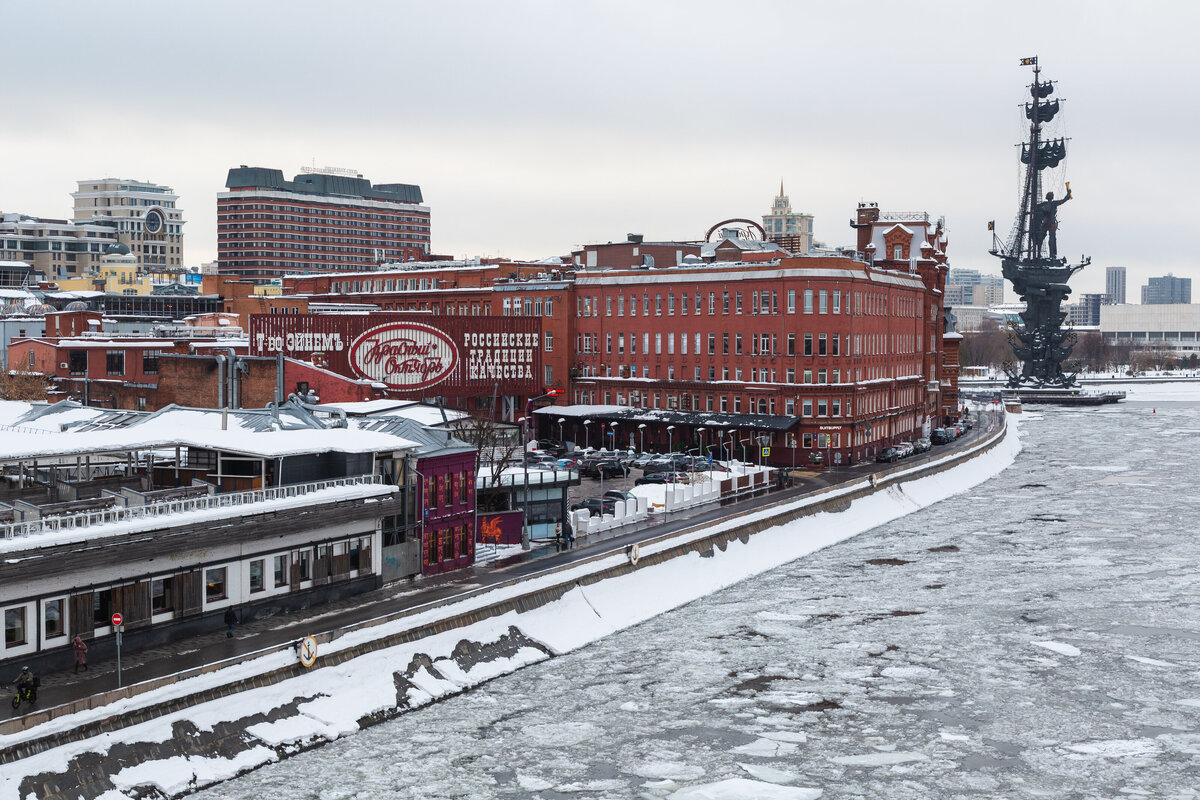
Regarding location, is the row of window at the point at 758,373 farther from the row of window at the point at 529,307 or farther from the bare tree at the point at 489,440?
the bare tree at the point at 489,440

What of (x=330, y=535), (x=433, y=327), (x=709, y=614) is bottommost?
(x=709, y=614)

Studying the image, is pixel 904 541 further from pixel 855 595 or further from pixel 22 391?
pixel 22 391

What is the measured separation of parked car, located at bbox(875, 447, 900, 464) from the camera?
3915 inches

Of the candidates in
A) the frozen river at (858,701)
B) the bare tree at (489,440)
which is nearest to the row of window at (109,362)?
the bare tree at (489,440)

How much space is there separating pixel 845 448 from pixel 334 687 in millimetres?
64741

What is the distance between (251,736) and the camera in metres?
34.8

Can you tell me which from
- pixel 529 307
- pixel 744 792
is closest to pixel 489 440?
pixel 529 307

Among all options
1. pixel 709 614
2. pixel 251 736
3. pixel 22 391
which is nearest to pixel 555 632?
pixel 709 614

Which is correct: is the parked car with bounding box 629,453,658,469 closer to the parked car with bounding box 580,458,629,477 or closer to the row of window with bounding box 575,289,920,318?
the parked car with bounding box 580,458,629,477

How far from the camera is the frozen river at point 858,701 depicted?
3312cm

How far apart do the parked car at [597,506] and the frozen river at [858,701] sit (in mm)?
9650

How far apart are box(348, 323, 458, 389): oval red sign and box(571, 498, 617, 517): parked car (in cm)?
3264

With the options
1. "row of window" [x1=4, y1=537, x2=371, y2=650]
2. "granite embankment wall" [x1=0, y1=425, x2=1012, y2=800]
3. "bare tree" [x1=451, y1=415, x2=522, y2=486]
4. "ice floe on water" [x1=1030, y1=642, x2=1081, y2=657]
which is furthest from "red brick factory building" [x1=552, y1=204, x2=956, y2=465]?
"row of window" [x1=4, y1=537, x2=371, y2=650]

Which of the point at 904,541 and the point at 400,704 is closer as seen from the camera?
the point at 400,704
